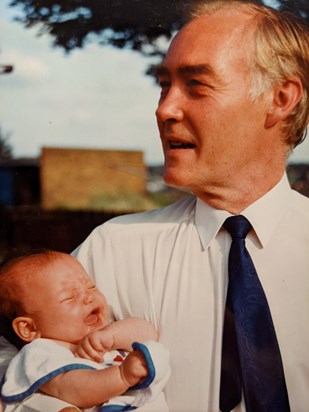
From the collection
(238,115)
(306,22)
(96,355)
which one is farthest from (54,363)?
(306,22)

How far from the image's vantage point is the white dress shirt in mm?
2086

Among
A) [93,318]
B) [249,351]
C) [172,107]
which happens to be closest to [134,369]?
Answer: [93,318]

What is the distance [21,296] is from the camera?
2088 mm

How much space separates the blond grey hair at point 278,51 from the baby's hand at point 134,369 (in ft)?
2.63

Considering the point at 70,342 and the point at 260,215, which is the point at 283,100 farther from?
the point at 70,342

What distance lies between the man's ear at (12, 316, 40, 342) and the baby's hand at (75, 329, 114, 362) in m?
0.14

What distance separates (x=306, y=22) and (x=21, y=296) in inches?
46.7

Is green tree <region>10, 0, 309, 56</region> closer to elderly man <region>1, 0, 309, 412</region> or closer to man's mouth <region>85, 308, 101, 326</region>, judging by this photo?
elderly man <region>1, 0, 309, 412</region>

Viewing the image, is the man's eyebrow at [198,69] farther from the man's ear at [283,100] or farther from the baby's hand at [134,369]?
the baby's hand at [134,369]

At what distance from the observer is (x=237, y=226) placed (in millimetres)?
2162

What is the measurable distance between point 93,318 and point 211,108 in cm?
70

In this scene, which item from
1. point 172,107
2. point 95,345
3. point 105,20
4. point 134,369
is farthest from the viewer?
point 105,20

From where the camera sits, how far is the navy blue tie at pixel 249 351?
2.06 metres

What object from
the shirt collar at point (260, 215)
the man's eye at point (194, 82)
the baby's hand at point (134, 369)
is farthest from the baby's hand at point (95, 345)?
the man's eye at point (194, 82)
